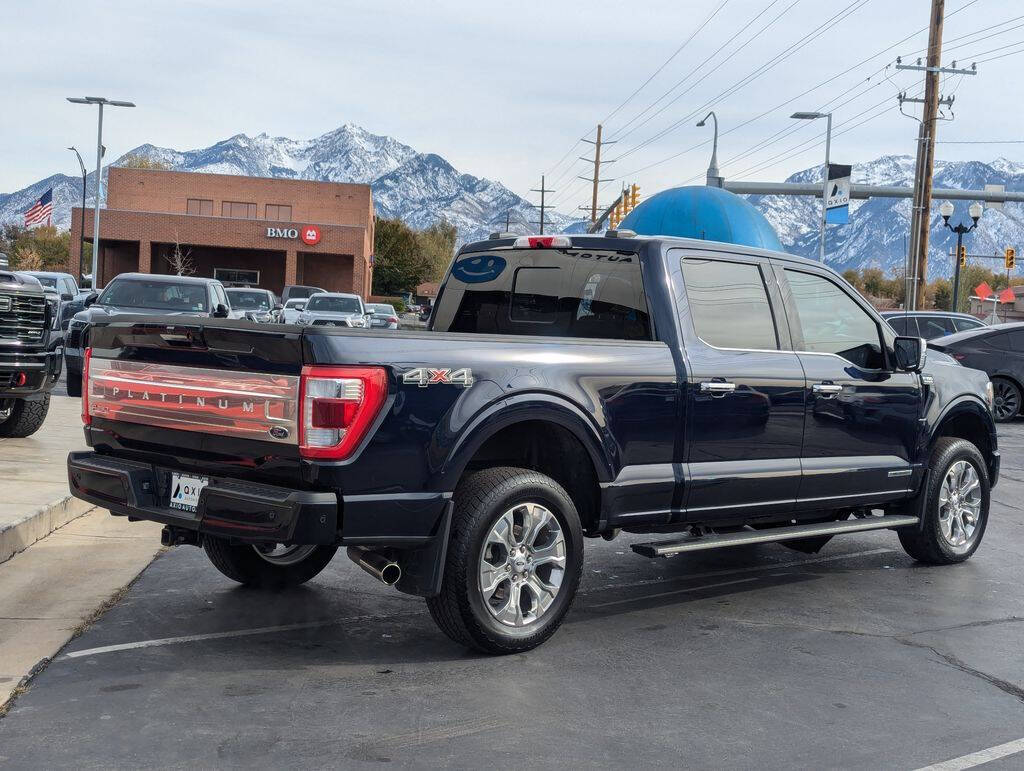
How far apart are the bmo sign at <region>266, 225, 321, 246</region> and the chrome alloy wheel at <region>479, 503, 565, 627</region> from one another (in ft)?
214

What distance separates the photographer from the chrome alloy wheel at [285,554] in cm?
654

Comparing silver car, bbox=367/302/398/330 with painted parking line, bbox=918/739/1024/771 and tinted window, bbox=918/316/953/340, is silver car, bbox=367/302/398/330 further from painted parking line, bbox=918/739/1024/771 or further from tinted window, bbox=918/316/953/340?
painted parking line, bbox=918/739/1024/771

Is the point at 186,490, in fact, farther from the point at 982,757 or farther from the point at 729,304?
the point at 982,757

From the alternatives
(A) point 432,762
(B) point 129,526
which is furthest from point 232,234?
(A) point 432,762

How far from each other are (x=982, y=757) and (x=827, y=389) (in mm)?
2907

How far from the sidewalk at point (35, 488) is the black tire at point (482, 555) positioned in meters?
3.21

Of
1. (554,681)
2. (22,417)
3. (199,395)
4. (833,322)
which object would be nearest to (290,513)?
(199,395)

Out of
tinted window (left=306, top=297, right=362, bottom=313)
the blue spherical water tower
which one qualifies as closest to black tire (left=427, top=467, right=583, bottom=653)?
the blue spherical water tower

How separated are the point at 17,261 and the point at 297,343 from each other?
109248 millimetres

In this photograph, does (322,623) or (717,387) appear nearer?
(322,623)

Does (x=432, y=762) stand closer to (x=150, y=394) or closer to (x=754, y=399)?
(x=150, y=394)

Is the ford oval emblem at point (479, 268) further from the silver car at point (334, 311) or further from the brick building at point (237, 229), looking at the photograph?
the brick building at point (237, 229)

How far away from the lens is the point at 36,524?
7.49 metres

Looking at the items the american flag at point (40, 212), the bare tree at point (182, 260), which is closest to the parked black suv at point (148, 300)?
the american flag at point (40, 212)
